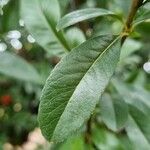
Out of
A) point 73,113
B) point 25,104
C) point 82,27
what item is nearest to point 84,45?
point 73,113

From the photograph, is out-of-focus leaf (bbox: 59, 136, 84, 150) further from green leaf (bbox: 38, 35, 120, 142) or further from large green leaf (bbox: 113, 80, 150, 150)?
green leaf (bbox: 38, 35, 120, 142)

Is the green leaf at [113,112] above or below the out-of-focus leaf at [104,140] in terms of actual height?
above

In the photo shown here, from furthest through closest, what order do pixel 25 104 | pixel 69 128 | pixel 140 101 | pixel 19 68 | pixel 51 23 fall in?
pixel 25 104 < pixel 19 68 < pixel 140 101 < pixel 51 23 < pixel 69 128

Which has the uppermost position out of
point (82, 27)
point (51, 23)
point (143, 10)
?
point (143, 10)

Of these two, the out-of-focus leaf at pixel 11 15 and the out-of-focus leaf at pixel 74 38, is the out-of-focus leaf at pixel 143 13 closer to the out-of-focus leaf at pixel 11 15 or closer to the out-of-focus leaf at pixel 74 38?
the out-of-focus leaf at pixel 74 38

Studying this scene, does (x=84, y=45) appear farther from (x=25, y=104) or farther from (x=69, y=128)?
(x=25, y=104)

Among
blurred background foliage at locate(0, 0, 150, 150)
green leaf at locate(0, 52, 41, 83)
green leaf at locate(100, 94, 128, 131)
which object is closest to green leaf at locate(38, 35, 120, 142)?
blurred background foliage at locate(0, 0, 150, 150)

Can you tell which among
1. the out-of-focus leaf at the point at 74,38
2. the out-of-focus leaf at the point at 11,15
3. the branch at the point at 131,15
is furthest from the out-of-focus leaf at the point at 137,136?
the out-of-focus leaf at the point at 11,15
